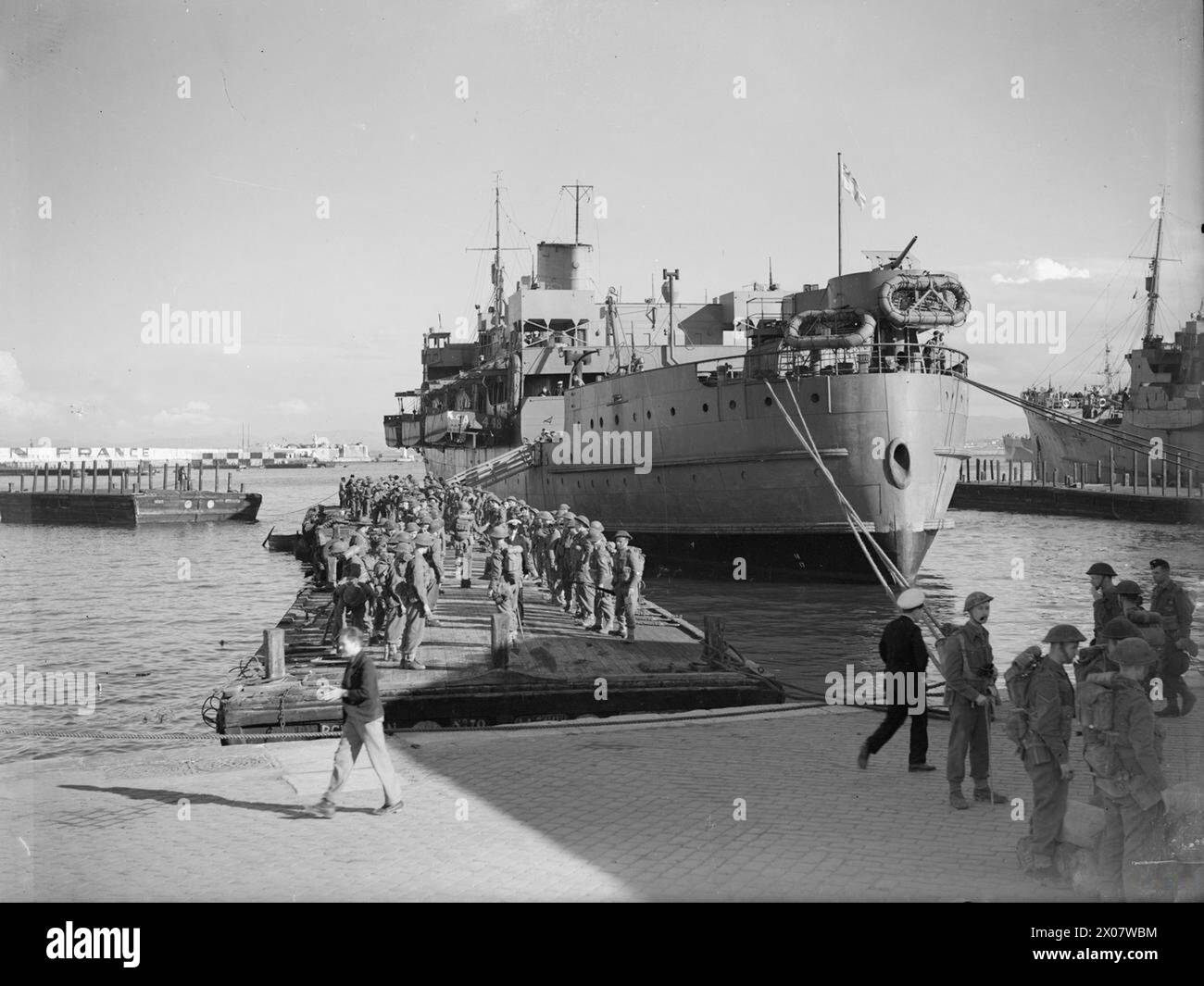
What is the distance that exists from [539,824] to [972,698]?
312cm

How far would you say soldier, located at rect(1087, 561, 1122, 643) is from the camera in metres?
9.48

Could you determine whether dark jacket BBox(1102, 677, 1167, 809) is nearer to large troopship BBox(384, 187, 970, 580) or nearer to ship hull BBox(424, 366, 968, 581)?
large troopship BBox(384, 187, 970, 580)

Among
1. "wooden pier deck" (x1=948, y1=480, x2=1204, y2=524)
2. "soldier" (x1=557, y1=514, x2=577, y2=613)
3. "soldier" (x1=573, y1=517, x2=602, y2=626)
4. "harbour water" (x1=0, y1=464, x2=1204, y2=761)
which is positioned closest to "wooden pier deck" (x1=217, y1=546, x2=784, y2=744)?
"harbour water" (x1=0, y1=464, x2=1204, y2=761)

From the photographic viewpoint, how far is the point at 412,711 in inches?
462

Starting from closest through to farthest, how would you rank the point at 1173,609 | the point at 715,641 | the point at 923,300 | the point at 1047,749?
the point at 1047,749 → the point at 1173,609 → the point at 715,641 → the point at 923,300

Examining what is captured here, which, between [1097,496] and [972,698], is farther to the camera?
[1097,496]

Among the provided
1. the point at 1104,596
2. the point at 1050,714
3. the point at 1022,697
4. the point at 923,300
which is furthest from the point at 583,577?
the point at 923,300

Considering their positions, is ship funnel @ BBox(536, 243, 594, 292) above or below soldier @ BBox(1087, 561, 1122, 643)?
above

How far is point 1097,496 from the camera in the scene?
A: 54.9 meters

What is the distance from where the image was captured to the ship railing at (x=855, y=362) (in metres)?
26.0

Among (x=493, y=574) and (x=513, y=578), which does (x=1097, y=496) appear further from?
(x=493, y=574)

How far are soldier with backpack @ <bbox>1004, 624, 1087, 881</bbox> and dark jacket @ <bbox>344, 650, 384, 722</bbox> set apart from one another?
422cm

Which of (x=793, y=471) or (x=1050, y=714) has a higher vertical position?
(x=793, y=471)
